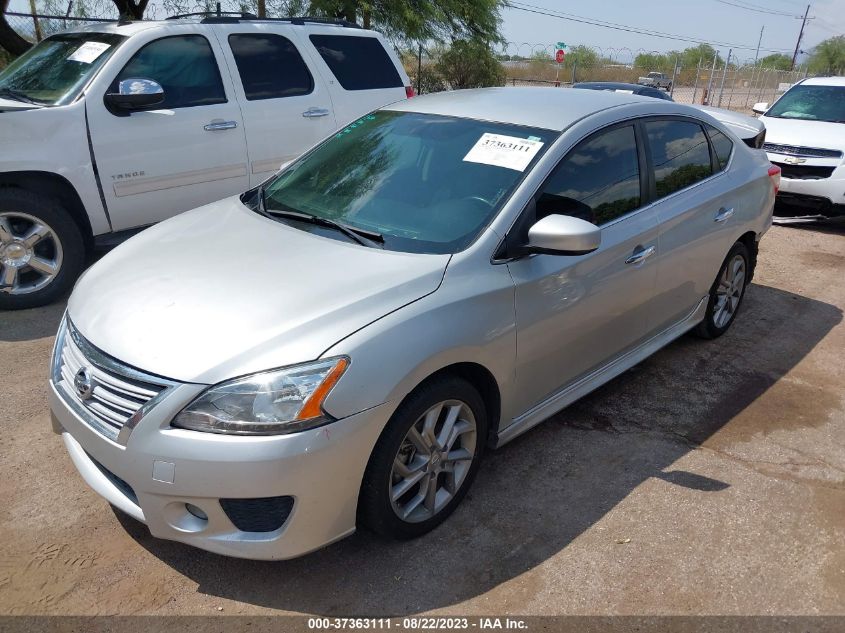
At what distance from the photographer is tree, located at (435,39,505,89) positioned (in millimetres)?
18728

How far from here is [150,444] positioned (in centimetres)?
247

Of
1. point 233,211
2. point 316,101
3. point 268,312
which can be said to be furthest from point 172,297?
point 316,101

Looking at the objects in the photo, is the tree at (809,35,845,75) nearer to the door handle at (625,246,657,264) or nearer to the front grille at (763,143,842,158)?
the front grille at (763,143,842,158)

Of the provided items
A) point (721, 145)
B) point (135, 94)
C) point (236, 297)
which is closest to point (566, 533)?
point (236, 297)

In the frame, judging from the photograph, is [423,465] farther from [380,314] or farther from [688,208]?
[688,208]

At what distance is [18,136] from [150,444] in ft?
11.8

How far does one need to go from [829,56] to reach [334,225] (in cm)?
7416

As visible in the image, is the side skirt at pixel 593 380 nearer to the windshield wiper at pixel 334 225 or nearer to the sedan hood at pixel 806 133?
the windshield wiper at pixel 334 225

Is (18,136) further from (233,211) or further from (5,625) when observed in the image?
(5,625)

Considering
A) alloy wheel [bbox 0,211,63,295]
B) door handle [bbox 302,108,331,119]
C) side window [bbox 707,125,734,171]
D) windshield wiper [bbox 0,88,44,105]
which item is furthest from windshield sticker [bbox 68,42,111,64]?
side window [bbox 707,125,734,171]

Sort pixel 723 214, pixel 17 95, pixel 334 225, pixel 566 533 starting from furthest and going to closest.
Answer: pixel 17 95, pixel 723 214, pixel 334 225, pixel 566 533

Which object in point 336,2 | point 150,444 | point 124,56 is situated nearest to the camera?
point 150,444

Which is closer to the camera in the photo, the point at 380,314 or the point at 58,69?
the point at 380,314

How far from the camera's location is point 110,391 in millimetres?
2627
